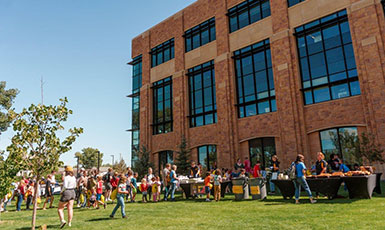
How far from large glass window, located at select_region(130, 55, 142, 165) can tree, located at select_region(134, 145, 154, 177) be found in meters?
3.01

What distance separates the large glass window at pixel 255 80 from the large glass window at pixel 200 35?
3.80 meters

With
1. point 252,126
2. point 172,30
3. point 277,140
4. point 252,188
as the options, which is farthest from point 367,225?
point 172,30

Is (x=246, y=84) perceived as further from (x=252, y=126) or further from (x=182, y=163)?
(x=182, y=163)

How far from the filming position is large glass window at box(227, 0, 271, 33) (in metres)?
23.2

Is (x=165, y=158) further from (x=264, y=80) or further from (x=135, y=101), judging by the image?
(x=264, y=80)

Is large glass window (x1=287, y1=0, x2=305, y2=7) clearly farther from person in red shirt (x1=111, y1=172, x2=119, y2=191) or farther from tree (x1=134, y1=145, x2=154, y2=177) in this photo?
tree (x1=134, y1=145, x2=154, y2=177)

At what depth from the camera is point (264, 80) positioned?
22.4 metres

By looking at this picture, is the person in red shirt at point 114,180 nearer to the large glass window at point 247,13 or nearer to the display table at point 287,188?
the display table at point 287,188

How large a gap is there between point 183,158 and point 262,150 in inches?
300

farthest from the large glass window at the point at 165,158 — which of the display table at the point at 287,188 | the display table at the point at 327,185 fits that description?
the display table at the point at 327,185

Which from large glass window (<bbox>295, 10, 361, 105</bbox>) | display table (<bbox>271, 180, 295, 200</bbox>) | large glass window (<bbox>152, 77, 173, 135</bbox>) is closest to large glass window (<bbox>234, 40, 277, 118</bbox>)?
large glass window (<bbox>295, 10, 361, 105</bbox>)

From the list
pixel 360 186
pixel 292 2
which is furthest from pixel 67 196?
pixel 292 2

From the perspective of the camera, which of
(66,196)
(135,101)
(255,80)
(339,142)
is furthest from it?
(135,101)

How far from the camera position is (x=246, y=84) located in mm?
23594
